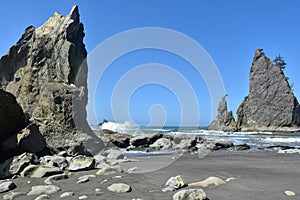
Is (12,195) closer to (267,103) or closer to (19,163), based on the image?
(19,163)

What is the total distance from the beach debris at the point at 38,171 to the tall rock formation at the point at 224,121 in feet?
256

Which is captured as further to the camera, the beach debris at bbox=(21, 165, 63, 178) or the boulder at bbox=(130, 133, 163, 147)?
the boulder at bbox=(130, 133, 163, 147)

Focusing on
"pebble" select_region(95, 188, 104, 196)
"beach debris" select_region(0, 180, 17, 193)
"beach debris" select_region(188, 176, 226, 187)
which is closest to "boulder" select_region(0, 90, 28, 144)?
"beach debris" select_region(0, 180, 17, 193)

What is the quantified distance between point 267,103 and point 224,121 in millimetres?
13660

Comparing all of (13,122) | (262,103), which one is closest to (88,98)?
(13,122)

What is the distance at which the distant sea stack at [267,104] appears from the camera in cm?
8431

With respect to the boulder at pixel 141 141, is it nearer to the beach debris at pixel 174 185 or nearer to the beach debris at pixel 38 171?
the beach debris at pixel 38 171

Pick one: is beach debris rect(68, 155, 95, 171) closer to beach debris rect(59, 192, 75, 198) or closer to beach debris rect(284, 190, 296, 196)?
beach debris rect(59, 192, 75, 198)

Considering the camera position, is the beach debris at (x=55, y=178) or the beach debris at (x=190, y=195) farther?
the beach debris at (x=55, y=178)

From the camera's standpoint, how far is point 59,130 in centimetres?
2219

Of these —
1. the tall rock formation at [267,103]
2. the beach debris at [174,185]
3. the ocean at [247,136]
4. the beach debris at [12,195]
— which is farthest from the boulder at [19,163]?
the tall rock formation at [267,103]

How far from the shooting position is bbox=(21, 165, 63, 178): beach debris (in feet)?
32.0

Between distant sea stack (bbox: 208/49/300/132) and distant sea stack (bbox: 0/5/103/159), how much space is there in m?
64.8

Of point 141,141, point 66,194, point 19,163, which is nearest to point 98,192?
point 66,194
